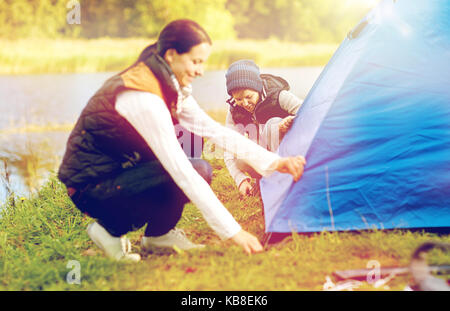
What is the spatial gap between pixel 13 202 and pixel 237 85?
2201 mm

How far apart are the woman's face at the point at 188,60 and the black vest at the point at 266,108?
1.04 m

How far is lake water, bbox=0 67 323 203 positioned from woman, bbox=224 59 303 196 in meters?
2.07

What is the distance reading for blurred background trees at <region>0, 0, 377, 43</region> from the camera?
825 inches

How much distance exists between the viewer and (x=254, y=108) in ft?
10.1

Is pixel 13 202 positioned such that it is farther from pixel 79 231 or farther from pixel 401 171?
pixel 401 171

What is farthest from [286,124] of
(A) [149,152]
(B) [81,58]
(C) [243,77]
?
(B) [81,58]

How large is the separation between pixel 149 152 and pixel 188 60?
53cm

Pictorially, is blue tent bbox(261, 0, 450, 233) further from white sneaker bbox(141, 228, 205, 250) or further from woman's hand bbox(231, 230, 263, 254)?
white sneaker bbox(141, 228, 205, 250)

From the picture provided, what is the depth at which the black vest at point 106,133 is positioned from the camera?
77.8 inches

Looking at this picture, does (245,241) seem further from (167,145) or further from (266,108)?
(266,108)

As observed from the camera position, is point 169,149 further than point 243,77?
No

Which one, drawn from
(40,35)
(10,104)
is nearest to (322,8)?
(40,35)
